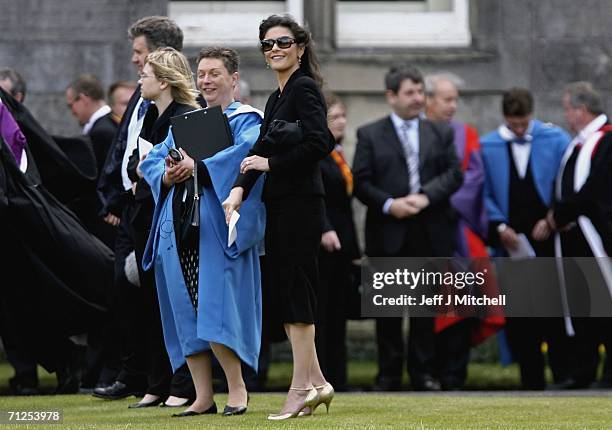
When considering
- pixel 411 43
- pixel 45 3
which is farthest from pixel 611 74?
pixel 45 3

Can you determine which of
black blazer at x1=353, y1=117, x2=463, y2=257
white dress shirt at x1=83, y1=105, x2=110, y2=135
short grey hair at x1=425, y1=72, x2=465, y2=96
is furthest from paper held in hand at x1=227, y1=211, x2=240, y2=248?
short grey hair at x1=425, y1=72, x2=465, y2=96

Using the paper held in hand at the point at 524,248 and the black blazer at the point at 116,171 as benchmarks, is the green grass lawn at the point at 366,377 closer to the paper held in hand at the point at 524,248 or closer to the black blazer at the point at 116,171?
the paper held in hand at the point at 524,248

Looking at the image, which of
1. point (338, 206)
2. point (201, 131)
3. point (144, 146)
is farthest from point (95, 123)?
point (201, 131)

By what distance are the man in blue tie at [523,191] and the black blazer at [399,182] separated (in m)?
0.50

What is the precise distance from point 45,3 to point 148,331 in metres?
5.28

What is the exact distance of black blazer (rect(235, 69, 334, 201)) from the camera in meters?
8.74

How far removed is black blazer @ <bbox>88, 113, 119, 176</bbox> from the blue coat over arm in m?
3.17

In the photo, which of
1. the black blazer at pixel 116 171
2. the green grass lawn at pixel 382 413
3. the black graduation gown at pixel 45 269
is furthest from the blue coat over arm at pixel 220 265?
the black graduation gown at pixel 45 269

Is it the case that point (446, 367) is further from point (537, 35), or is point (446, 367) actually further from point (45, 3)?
point (45, 3)

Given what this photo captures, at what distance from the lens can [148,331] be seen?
33.0 ft

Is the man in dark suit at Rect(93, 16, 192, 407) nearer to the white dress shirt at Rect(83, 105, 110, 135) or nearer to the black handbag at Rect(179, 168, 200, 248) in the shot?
the black handbag at Rect(179, 168, 200, 248)

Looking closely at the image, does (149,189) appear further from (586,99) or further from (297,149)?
(586,99)

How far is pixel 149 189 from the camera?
379 inches

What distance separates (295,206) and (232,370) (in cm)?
94
